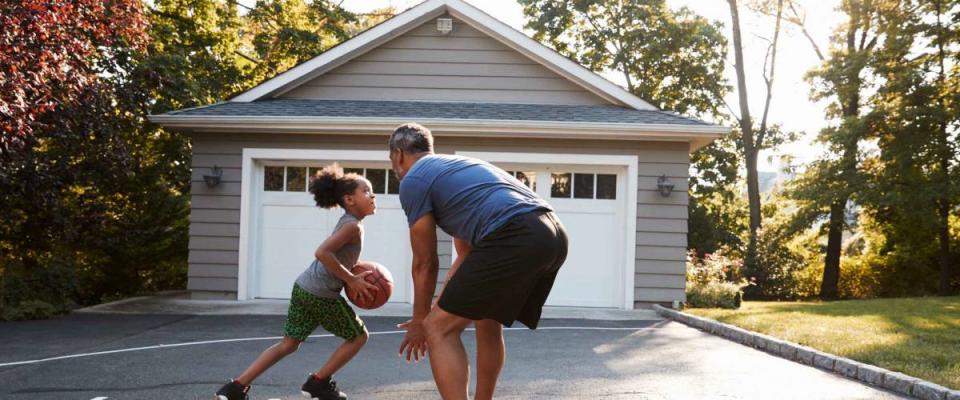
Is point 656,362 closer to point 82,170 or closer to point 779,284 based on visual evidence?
point 82,170

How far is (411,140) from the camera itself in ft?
12.1

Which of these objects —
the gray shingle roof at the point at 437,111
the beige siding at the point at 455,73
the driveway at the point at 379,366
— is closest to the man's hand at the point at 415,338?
the driveway at the point at 379,366

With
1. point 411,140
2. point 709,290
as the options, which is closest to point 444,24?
point 709,290

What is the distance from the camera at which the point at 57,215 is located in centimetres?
1154

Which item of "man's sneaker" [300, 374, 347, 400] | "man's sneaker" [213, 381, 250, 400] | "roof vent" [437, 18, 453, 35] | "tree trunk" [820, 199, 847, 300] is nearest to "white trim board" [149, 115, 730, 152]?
"roof vent" [437, 18, 453, 35]

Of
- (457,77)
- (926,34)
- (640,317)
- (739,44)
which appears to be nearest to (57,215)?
(457,77)

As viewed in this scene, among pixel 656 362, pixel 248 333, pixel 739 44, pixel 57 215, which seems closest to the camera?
pixel 656 362

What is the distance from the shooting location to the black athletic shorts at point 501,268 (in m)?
3.28

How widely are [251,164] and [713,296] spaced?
7.19m

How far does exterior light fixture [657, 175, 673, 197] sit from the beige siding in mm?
2045

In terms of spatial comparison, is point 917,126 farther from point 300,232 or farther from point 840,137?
point 300,232

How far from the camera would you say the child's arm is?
4.41m

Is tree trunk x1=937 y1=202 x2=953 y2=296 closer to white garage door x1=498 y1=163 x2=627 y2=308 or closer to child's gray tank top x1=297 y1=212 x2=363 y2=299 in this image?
white garage door x1=498 y1=163 x2=627 y2=308

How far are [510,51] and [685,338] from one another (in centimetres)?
605
